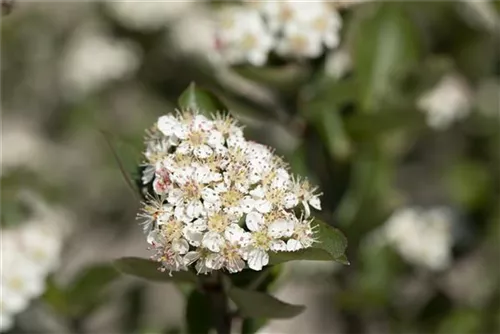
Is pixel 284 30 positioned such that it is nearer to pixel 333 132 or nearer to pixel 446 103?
pixel 333 132

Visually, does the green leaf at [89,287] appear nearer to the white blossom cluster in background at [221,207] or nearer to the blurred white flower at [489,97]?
the white blossom cluster in background at [221,207]

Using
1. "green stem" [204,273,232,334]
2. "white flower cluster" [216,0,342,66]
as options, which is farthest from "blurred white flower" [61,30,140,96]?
"green stem" [204,273,232,334]

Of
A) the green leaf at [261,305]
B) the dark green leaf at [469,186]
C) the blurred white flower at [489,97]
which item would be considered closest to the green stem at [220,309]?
the green leaf at [261,305]

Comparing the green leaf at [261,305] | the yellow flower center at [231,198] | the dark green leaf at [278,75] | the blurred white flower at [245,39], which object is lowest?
the green leaf at [261,305]

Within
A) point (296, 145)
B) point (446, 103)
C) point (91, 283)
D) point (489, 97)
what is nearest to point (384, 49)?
point (296, 145)

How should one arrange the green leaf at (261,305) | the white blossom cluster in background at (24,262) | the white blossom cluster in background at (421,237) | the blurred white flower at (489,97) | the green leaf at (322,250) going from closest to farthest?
1. the green leaf at (322,250)
2. the green leaf at (261,305)
3. the white blossom cluster in background at (24,262)
4. the white blossom cluster in background at (421,237)
5. the blurred white flower at (489,97)

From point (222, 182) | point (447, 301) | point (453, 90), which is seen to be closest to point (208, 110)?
point (222, 182)

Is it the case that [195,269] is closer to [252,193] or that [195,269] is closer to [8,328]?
[252,193]
